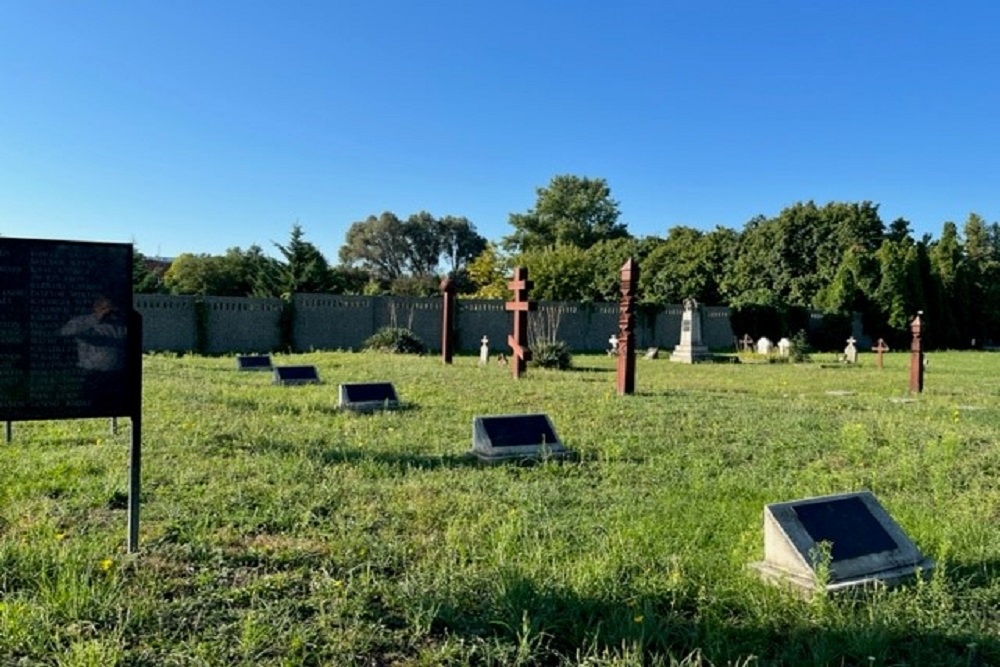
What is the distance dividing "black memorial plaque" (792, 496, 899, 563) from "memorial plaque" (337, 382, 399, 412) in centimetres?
519

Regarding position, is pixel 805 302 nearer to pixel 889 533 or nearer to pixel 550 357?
pixel 550 357

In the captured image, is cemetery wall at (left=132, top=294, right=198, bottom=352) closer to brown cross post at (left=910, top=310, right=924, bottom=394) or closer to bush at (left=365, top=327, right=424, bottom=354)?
bush at (left=365, top=327, right=424, bottom=354)

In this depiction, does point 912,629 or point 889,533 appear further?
point 889,533

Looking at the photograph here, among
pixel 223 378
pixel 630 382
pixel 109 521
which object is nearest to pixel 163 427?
pixel 109 521

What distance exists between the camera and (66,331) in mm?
3145

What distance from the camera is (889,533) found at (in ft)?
10.6

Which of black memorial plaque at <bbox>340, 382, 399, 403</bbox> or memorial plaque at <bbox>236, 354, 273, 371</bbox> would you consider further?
memorial plaque at <bbox>236, 354, 273, 371</bbox>

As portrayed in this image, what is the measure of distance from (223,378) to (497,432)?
277 inches

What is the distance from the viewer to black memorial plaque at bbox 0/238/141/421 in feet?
10.1

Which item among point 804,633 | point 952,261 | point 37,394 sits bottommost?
point 804,633

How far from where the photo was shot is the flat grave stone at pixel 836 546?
2.96 meters

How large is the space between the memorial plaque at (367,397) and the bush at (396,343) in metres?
10.9

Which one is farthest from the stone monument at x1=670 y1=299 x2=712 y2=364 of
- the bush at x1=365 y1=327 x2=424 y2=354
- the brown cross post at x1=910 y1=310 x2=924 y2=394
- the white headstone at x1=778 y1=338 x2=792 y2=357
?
the brown cross post at x1=910 y1=310 x2=924 y2=394

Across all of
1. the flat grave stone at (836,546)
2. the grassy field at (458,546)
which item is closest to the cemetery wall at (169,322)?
the grassy field at (458,546)
